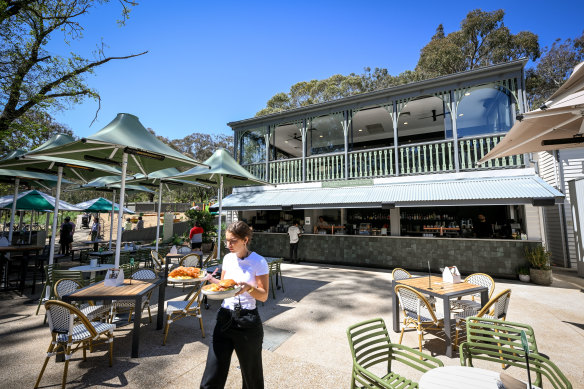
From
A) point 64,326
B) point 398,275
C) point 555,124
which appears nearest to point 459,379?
point 398,275

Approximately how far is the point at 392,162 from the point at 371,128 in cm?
419

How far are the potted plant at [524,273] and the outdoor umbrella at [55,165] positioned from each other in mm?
11030

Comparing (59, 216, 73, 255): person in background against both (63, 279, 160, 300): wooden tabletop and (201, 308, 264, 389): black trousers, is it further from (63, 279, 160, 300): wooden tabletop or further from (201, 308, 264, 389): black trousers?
(201, 308, 264, 389): black trousers

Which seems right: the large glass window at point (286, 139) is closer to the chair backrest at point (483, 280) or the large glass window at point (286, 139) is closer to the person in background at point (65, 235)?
the chair backrest at point (483, 280)

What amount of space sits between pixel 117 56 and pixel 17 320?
9.22 m

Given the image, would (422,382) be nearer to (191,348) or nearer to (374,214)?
(191,348)

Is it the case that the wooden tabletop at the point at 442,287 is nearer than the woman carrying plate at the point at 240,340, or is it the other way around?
the woman carrying plate at the point at 240,340

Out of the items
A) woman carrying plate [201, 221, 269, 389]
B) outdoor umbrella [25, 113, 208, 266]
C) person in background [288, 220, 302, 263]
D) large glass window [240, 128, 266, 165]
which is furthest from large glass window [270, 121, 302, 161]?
woman carrying plate [201, 221, 269, 389]

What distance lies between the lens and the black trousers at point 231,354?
1932 mm

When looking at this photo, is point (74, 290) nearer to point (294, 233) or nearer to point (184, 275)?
point (184, 275)

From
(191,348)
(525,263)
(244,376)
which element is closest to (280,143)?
(525,263)

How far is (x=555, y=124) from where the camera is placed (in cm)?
374

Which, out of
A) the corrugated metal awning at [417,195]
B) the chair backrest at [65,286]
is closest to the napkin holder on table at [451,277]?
the corrugated metal awning at [417,195]

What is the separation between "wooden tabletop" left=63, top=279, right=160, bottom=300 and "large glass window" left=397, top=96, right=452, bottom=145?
1001 centimetres
